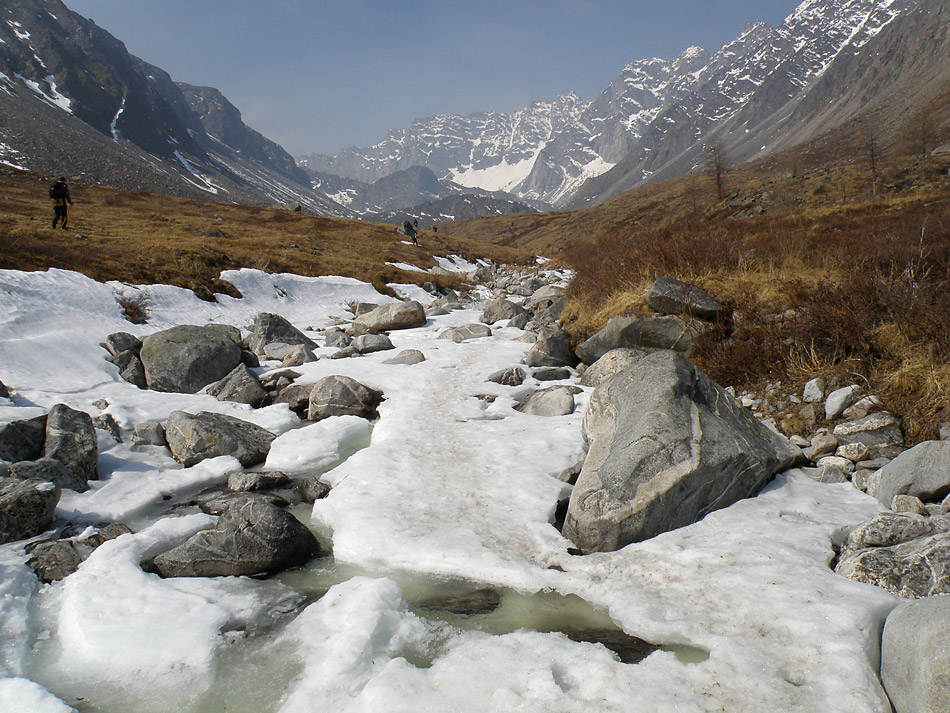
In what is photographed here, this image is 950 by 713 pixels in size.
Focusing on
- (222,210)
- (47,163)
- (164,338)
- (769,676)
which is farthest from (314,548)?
(47,163)

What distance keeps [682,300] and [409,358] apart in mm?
6571

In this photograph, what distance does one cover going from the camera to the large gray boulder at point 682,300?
9.67 metres

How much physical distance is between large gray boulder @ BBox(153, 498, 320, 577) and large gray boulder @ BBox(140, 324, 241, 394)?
6.32 meters

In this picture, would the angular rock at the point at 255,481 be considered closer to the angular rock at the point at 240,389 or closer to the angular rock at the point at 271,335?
the angular rock at the point at 240,389

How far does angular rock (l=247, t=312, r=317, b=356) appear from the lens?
13820mm

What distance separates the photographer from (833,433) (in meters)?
6.39

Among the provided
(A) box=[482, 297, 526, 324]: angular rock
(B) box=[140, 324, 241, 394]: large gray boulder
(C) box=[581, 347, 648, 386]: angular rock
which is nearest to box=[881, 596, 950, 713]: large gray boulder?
(C) box=[581, 347, 648, 386]: angular rock

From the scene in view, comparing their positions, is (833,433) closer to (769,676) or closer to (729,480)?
(729,480)

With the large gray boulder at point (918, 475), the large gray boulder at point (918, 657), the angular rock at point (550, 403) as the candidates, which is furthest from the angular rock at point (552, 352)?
the large gray boulder at point (918, 657)

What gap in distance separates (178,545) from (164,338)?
7408 mm

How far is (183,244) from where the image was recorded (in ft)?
77.3

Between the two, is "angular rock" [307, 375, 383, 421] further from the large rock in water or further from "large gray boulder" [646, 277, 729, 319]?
"large gray boulder" [646, 277, 729, 319]

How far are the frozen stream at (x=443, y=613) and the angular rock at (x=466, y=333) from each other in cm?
799

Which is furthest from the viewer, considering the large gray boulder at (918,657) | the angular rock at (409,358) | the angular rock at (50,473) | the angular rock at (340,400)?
the angular rock at (409,358)
